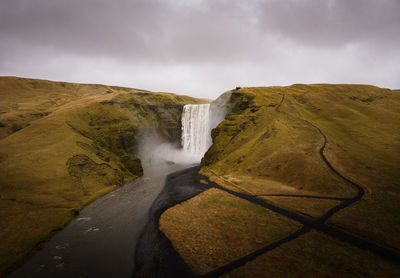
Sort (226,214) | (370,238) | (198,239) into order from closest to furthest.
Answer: (370,238) < (198,239) < (226,214)

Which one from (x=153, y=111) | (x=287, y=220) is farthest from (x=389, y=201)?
(x=153, y=111)

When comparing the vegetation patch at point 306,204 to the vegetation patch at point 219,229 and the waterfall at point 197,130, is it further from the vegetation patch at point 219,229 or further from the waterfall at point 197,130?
the waterfall at point 197,130

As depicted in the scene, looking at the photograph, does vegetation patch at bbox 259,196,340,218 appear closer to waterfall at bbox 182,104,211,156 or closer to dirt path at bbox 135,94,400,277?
dirt path at bbox 135,94,400,277

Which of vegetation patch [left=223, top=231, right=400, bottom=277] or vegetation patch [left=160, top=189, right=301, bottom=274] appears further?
vegetation patch [left=160, top=189, right=301, bottom=274]

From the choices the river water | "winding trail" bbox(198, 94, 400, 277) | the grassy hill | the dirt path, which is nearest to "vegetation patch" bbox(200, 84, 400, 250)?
"winding trail" bbox(198, 94, 400, 277)

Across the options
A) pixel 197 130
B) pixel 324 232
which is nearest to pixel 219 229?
pixel 324 232

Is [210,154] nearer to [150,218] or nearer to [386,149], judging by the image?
[150,218]
